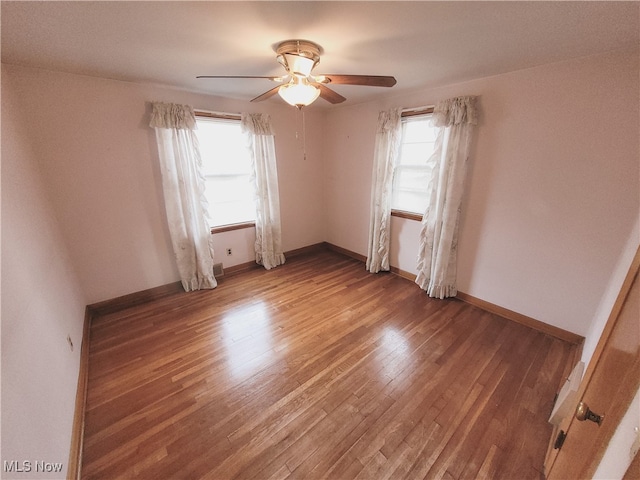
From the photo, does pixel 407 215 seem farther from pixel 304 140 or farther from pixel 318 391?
pixel 318 391

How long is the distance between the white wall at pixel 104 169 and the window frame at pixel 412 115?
6.20 feet

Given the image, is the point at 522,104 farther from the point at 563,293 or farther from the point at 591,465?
the point at 591,465

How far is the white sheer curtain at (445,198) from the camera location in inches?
92.7

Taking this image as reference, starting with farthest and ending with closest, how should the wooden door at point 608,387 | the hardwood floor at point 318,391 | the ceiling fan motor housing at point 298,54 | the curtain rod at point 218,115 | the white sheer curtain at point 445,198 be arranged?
the curtain rod at point 218,115 < the white sheer curtain at point 445,198 < the ceiling fan motor housing at point 298,54 < the hardwood floor at point 318,391 < the wooden door at point 608,387

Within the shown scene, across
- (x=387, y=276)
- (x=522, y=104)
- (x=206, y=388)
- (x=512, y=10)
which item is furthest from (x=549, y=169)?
(x=206, y=388)

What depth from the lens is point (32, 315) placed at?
1.29 metres

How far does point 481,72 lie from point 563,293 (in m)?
2.02

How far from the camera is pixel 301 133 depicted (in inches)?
143

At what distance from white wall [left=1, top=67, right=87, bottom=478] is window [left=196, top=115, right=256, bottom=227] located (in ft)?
4.47

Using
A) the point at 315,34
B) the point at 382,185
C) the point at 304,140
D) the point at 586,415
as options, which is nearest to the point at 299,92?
the point at 315,34

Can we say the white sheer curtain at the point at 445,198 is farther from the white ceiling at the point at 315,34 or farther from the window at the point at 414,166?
the white ceiling at the point at 315,34

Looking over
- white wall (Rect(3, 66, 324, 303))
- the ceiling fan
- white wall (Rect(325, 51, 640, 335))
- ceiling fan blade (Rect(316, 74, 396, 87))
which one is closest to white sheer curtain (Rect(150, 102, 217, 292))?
white wall (Rect(3, 66, 324, 303))

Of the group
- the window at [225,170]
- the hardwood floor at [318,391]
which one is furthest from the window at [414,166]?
the window at [225,170]

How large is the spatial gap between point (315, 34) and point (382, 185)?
1.97 m
